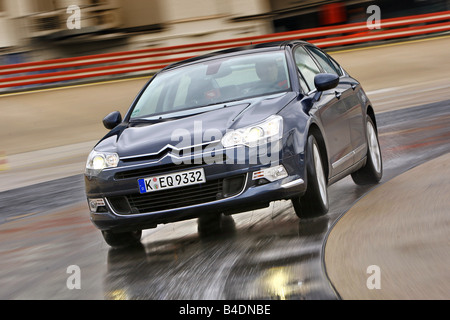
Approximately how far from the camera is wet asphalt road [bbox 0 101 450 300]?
501 centimetres

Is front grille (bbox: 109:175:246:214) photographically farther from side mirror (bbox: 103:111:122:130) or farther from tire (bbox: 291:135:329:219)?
side mirror (bbox: 103:111:122:130)

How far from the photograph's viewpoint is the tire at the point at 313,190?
21.3 ft

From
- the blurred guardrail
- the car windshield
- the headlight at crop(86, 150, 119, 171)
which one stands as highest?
the car windshield

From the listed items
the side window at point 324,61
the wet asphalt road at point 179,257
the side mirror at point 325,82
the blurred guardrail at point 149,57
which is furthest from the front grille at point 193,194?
the blurred guardrail at point 149,57

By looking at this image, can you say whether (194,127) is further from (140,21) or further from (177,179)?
(140,21)

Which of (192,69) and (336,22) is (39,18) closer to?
(336,22)

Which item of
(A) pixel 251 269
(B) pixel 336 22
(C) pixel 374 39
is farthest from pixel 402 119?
(B) pixel 336 22

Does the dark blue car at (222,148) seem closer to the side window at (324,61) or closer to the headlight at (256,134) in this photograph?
the headlight at (256,134)

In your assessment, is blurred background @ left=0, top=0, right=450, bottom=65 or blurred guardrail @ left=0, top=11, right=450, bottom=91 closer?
blurred guardrail @ left=0, top=11, right=450, bottom=91

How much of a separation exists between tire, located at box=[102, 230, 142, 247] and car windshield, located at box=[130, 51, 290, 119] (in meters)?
1.07

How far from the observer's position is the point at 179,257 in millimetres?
6117
